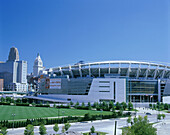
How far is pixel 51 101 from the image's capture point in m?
107

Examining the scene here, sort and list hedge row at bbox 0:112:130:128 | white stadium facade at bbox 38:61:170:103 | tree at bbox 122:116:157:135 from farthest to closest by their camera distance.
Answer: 1. white stadium facade at bbox 38:61:170:103
2. hedge row at bbox 0:112:130:128
3. tree at bbox 122:116:157:135

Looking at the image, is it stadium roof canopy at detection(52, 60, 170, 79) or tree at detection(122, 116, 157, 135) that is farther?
stadium roof canopy at detection(52, 60, 170, 79)

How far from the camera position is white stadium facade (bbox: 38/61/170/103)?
342ft

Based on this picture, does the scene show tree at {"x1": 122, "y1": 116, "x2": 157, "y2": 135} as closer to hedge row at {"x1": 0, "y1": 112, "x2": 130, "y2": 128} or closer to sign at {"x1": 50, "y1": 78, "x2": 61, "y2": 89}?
hedge row at {"x1": 0, "y1": 112, "x2": 130, "y2": 128}

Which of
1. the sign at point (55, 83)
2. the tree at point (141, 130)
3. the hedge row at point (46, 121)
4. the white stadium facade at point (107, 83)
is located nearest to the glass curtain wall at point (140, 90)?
the white stadium facade at point (107, 83)

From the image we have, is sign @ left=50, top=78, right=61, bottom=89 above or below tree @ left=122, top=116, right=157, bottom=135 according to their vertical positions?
above

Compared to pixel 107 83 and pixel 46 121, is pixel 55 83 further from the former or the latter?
pixel 46 121

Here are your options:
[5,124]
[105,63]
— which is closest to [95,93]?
[105,63]

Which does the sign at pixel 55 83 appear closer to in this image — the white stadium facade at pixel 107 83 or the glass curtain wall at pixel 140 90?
the white stadium facade at pixel 107 83

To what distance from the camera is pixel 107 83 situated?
104 m

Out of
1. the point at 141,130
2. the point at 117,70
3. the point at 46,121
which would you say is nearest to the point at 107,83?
the point at 117,70

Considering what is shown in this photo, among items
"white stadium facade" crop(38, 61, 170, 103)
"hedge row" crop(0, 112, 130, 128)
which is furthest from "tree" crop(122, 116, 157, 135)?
"white stadium facade" crop(38, 61, 170, 103)

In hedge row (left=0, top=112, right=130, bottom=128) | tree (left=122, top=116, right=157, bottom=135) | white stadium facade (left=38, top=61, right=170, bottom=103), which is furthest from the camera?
white stadium facade (left=38, top=61, right=170, bottom=103)

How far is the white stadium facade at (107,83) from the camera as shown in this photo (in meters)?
104
